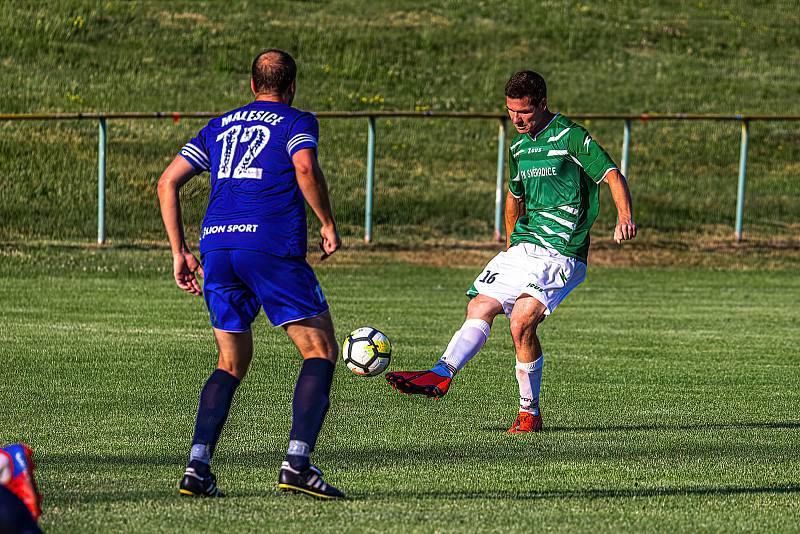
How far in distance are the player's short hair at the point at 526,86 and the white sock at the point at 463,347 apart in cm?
136

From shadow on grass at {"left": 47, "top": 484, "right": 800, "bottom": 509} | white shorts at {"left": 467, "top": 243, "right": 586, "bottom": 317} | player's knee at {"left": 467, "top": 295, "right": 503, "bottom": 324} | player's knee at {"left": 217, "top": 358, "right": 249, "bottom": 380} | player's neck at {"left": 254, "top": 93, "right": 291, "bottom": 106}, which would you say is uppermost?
player's neck at {"left": 254, "top": 93, "right": 291, "bottom": 106}

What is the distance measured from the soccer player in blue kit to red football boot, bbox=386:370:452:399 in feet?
4.25

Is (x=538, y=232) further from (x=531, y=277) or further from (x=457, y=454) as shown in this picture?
(x=457, y=454)

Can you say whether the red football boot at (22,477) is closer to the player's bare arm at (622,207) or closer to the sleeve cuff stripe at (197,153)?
the sleeve cuff stripe at (197,153)

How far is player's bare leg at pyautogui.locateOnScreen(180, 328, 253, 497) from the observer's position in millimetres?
6242

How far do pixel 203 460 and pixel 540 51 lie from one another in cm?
3930

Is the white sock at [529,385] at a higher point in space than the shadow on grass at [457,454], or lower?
higher

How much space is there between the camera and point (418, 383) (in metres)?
7.75

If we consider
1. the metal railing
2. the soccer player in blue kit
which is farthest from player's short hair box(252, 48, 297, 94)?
the metal railing

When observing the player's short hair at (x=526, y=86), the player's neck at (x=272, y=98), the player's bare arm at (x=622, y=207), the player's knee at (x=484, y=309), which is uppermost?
the player's short hair at (x=526, y=86)

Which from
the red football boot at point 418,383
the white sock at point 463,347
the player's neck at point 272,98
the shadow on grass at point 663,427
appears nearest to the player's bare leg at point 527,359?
the shadow on grass at point 663,427

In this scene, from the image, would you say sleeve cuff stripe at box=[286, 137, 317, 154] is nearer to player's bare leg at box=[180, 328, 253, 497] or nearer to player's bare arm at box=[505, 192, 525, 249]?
player's bare leg at box=[180, 328, 253, 497]

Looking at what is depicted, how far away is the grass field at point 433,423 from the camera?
613cm

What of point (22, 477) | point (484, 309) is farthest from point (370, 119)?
point (22, 477)
